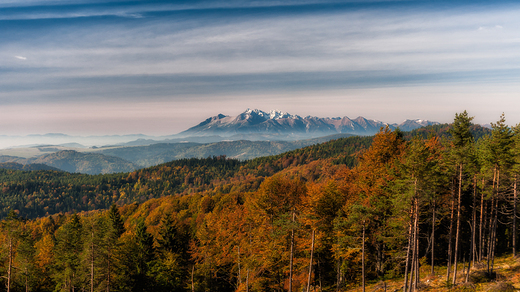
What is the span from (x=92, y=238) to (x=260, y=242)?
2322 centimetres

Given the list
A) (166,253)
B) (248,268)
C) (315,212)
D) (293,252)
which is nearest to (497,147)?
(315,212)

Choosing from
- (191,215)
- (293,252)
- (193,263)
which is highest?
(293,252)

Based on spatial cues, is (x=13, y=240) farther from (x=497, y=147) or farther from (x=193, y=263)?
(x=497, y=147)

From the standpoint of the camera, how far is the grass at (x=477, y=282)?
24.6m

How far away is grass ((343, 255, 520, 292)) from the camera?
24641 mm

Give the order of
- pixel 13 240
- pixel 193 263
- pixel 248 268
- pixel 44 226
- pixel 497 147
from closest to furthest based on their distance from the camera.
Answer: pixel 497 147
pixel 248 268
pixel 13 240
pixel 193 263
pixel 44 226

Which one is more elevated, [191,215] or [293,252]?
[293,252]

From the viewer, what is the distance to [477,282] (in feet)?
90.4

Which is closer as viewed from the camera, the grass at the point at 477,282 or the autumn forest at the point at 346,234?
the grass at the point at 477,282

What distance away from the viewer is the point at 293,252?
31.5 meters

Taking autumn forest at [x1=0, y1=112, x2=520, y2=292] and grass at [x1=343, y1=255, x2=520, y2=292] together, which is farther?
autumn forest at [x1=0, y1=112, x2=520, y2=292]

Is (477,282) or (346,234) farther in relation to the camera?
(346,234)

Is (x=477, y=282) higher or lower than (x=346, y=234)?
lower

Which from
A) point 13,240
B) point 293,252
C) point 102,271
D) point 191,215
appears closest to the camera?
point 293,252
